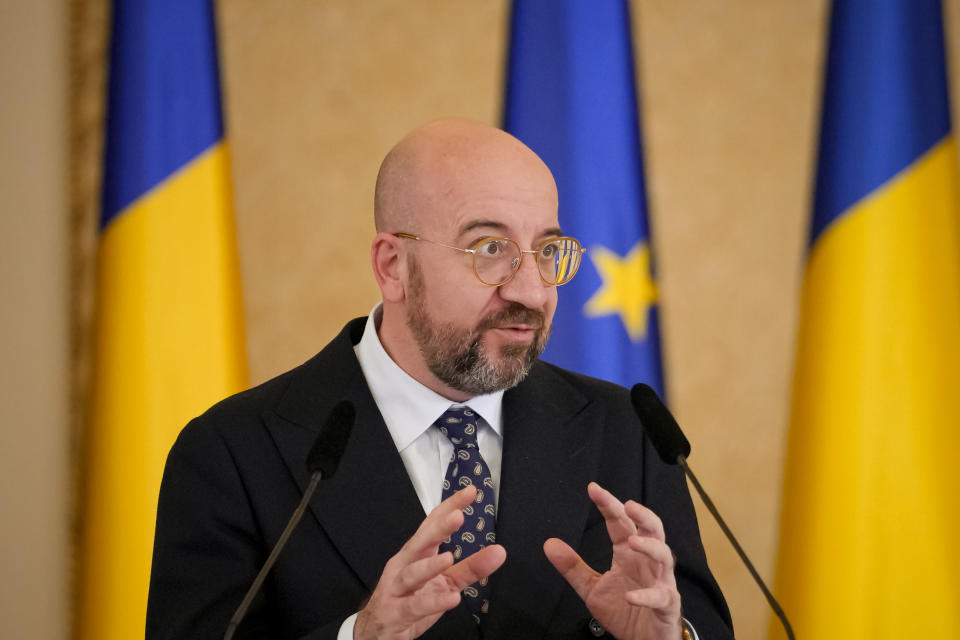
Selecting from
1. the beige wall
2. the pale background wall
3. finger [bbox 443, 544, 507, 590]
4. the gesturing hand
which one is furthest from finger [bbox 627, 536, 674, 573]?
the beige wall

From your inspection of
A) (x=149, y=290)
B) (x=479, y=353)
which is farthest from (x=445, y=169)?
(x=149, y=290)

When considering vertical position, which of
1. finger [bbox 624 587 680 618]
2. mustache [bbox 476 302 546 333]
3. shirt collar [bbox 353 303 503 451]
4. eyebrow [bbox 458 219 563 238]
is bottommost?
finger [bbox 624 587 680 618]

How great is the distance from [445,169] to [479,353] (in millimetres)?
402

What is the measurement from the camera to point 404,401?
76.8 inches

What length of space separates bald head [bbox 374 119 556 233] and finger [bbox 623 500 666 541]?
0.75 meters

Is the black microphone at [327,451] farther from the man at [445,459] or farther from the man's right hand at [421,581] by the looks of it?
the man at [445,459]

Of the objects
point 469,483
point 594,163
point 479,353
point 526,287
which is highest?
point 594,163

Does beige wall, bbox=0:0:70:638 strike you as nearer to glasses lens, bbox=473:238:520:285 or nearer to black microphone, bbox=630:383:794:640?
glasses lens, bbox=473:238:520:285

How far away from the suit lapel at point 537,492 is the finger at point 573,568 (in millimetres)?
186

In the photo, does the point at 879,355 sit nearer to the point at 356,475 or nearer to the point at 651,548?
the point at 651,548

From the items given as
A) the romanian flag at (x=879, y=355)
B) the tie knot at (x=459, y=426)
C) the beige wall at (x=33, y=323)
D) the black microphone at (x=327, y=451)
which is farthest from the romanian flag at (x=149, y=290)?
the romanian flag at (x=879, y=355)

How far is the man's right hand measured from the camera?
1.38 metres

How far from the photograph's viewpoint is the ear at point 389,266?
199cm

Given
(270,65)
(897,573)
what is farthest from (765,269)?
(270,65)
